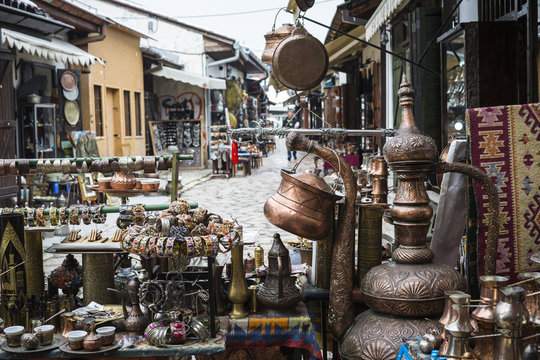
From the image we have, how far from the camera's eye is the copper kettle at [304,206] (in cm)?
270

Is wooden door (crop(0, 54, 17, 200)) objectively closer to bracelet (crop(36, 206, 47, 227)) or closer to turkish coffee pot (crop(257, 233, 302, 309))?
bracelet (crop(36, 206, 47, 227))

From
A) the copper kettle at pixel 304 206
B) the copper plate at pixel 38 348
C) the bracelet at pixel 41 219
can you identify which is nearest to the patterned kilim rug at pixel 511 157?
the copper kettle at pixel 304 206

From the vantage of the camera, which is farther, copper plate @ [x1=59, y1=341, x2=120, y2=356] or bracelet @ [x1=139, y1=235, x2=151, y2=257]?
bracelet @ [x1=139, y1=235, x2=151, y2=257]

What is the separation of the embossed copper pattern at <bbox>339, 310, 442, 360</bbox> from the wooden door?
307 inches

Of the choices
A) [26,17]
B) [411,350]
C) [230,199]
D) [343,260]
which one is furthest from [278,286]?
[230,199]

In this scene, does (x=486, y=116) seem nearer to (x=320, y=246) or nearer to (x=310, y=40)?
(x=320, y=246)

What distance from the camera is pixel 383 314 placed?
2.74 m

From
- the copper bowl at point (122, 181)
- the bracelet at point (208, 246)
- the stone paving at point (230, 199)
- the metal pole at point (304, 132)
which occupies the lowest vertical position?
the stone paving at point (230, 199)

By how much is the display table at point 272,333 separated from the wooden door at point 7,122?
7312mm

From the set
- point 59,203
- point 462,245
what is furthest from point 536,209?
point 59,203

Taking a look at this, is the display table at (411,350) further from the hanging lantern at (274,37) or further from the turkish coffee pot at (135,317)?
the hanging lantern at (274,37)

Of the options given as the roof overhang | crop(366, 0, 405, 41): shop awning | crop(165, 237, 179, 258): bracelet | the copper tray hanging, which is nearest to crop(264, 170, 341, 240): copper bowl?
crop(165, 237, 179, 258): bracelet

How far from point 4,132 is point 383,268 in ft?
26.3

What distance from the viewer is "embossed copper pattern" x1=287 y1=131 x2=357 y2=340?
9.38 ft
